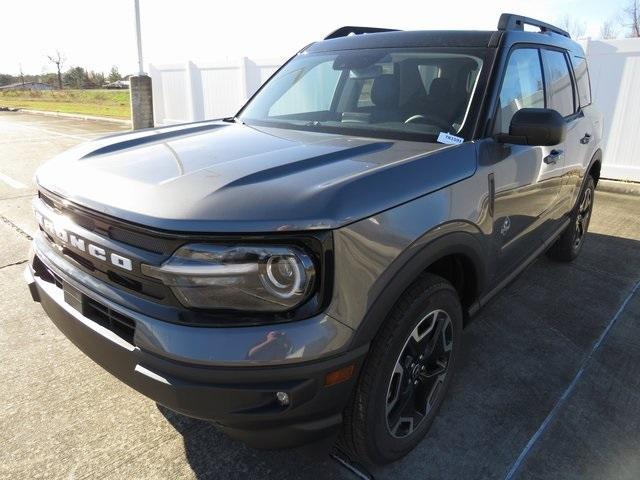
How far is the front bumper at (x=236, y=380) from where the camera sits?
1.62 metres

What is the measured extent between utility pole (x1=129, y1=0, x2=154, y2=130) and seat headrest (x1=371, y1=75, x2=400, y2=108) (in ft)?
41.1

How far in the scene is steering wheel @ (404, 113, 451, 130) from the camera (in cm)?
260

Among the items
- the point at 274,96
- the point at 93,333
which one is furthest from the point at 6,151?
the point at 93,333

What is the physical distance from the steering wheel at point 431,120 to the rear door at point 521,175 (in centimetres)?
26

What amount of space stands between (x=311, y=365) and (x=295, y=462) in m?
0.86

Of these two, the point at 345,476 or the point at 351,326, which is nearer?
the point at 351,326

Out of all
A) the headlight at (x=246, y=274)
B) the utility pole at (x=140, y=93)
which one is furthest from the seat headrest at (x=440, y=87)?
the utility pole at (x=140, y=93)

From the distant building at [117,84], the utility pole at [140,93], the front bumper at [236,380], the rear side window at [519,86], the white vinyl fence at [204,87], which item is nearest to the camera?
the front bumper at [236,380]

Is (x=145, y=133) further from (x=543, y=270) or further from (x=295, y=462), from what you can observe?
(x=543, y=270)

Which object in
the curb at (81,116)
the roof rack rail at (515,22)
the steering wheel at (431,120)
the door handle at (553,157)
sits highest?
the roof rack rail at (515,22)

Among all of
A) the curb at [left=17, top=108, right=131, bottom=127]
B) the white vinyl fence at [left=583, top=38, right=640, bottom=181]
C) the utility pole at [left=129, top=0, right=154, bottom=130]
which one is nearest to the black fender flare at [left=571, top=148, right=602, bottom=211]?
the white vinyl fence at [left=583, top=38, right=640, bottom=181]

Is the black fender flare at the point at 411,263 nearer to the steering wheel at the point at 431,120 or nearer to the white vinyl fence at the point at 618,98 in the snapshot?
the steering wheel at the point at 431,120

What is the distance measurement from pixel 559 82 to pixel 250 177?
286 cm

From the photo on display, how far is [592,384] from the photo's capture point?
9.51 feet
